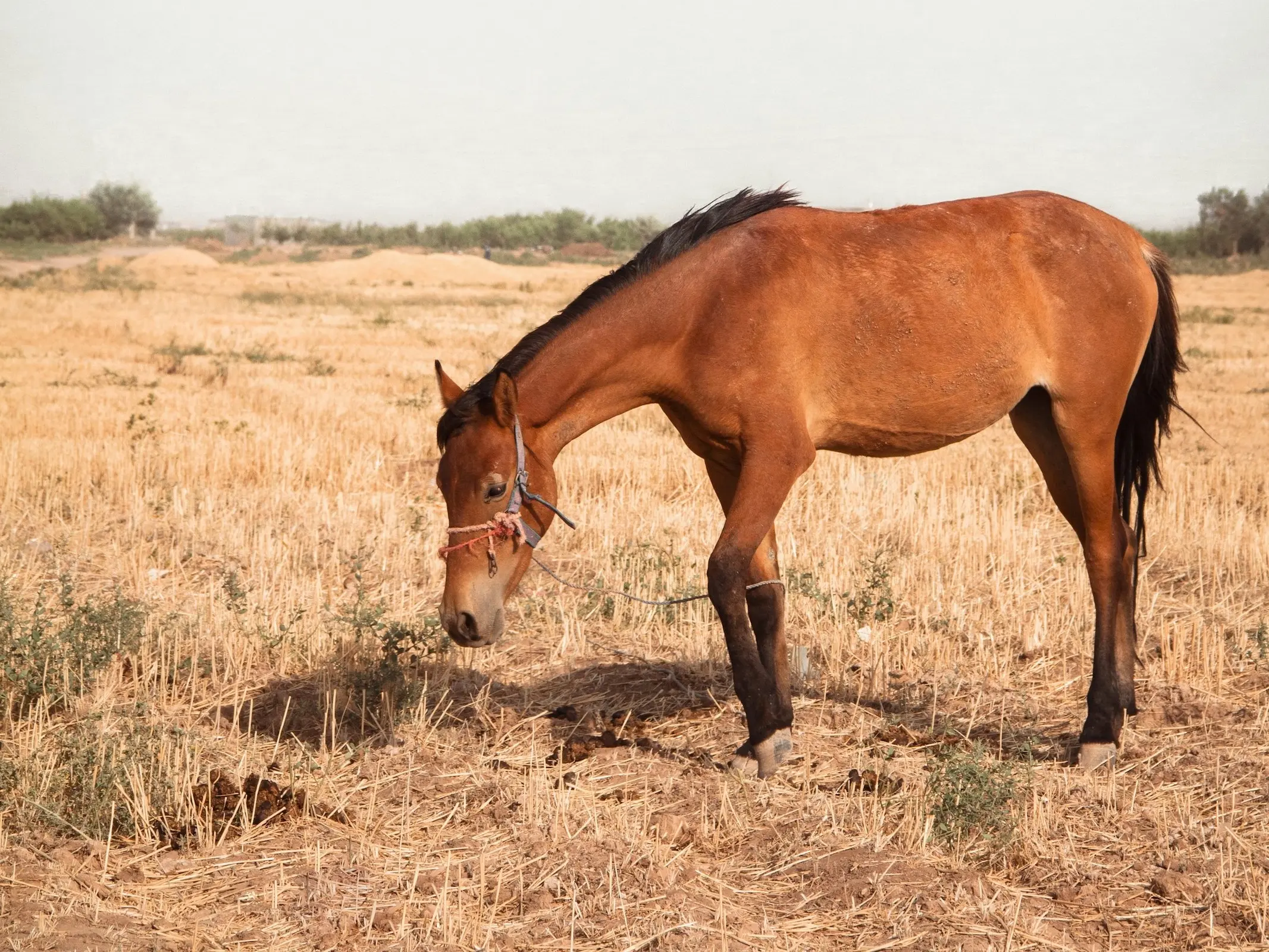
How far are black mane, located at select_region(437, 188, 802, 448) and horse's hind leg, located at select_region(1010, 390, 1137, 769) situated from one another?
70.2 inches

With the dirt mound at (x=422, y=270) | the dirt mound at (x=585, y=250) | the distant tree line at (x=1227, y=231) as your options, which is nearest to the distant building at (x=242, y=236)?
the dirt mound at (x=585, y=250)

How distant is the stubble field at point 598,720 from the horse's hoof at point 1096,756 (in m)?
0.12

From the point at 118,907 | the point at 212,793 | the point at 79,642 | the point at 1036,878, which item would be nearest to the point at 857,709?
the point at 1036,878

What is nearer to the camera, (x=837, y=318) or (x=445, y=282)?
(x=837, y=318)

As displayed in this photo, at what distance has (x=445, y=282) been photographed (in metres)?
50.1

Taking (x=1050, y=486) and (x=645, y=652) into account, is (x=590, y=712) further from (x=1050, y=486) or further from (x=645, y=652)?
(x=1050, y=486)

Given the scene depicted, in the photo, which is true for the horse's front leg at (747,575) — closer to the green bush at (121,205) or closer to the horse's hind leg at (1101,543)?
the horse's hind leg at (1101,543)

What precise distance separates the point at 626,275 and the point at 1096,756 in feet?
10.1

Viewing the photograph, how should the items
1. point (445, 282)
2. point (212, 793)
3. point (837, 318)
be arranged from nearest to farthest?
point (212, 793) < point (837, 318) < point (445, 282)

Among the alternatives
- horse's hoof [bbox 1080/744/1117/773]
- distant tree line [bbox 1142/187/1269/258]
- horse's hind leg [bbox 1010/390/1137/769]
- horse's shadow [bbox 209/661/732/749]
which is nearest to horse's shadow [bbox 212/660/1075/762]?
Result: horse's shadow [bbox 209/661/732/749]

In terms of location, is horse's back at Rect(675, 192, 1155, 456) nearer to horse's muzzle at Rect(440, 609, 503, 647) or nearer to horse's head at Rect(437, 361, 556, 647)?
horse's head at Rect(437, 361, 556, 647)

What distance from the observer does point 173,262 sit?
5434 cm

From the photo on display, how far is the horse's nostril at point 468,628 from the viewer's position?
16.0 ft

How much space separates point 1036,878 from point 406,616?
3963 mm
